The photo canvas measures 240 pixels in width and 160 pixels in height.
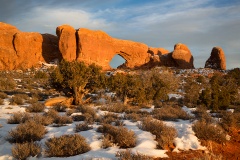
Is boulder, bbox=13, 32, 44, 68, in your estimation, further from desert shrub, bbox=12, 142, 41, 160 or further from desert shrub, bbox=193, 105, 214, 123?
desert shrub, bbox=12, 142, 41, 160

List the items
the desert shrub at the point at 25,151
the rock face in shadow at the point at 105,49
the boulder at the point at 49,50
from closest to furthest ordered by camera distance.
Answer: the desert shrub at the point at 25,151 < the rock face in shadow at the point at 105,49 < the boulder at the point at 49,50

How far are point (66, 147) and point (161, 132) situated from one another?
10.0ft

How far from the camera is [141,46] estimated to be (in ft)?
166

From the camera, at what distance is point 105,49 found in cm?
4706

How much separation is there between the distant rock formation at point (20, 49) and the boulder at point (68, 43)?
3793 mm

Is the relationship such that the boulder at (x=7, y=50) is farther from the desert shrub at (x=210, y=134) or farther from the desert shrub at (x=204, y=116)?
the desert shrub at (x=210, y=134)

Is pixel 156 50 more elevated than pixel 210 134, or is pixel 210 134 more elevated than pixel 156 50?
pixel 156 50

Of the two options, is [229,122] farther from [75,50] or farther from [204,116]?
[75,50]

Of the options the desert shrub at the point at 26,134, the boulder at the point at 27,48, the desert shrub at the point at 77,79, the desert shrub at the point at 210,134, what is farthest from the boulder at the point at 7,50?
the desert shrub at the point at 210,134

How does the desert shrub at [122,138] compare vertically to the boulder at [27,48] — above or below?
below

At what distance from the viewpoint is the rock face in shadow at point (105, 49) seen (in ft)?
148

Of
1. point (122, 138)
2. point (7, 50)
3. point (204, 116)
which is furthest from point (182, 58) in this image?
point (122, 138)

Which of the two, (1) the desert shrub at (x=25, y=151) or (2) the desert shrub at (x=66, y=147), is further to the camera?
(2) the desert shrub at (x=66, y=147)

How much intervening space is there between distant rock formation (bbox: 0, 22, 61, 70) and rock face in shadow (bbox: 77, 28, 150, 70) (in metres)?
6.82
